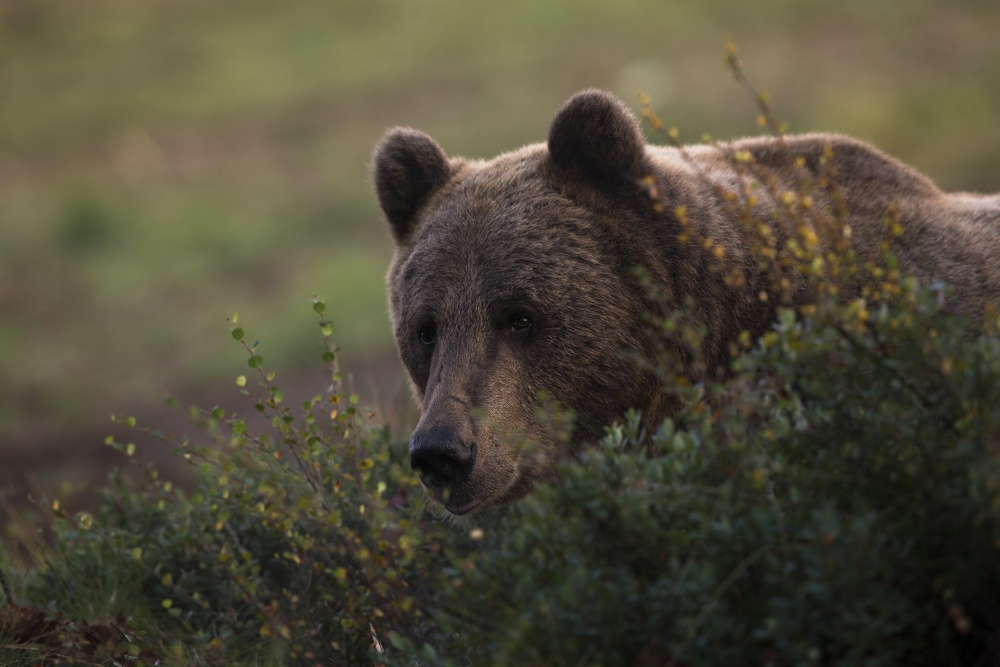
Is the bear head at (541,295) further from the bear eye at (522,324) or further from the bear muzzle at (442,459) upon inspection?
the bear muzzle at (442,459)

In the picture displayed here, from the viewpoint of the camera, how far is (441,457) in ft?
11.8

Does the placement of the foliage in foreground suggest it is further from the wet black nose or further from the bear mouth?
the bear mouth

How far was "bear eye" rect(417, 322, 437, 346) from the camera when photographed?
4258 mm

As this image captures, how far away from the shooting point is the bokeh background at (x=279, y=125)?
1331cm

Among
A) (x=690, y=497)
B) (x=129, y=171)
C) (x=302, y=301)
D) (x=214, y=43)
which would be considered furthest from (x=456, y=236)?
(x=214, y=43)

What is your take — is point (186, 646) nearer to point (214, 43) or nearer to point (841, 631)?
point (841, 631)

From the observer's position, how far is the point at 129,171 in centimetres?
1870

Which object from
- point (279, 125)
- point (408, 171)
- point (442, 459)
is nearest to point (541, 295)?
point (442, 459)

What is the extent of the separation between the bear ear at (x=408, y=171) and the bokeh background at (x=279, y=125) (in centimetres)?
522

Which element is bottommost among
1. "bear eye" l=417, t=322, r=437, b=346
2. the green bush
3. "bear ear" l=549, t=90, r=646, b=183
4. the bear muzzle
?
the bear muzzle

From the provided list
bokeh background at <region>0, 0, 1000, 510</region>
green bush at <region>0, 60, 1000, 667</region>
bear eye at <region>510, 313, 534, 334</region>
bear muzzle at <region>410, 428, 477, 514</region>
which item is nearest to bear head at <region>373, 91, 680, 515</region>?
bear eye at <region>510, 313, 534, 334</region>

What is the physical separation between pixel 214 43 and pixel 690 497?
2311cm

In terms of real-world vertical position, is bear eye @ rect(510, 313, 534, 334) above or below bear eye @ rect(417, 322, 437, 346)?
above

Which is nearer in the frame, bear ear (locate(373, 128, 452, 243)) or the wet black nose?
the wet black nose
